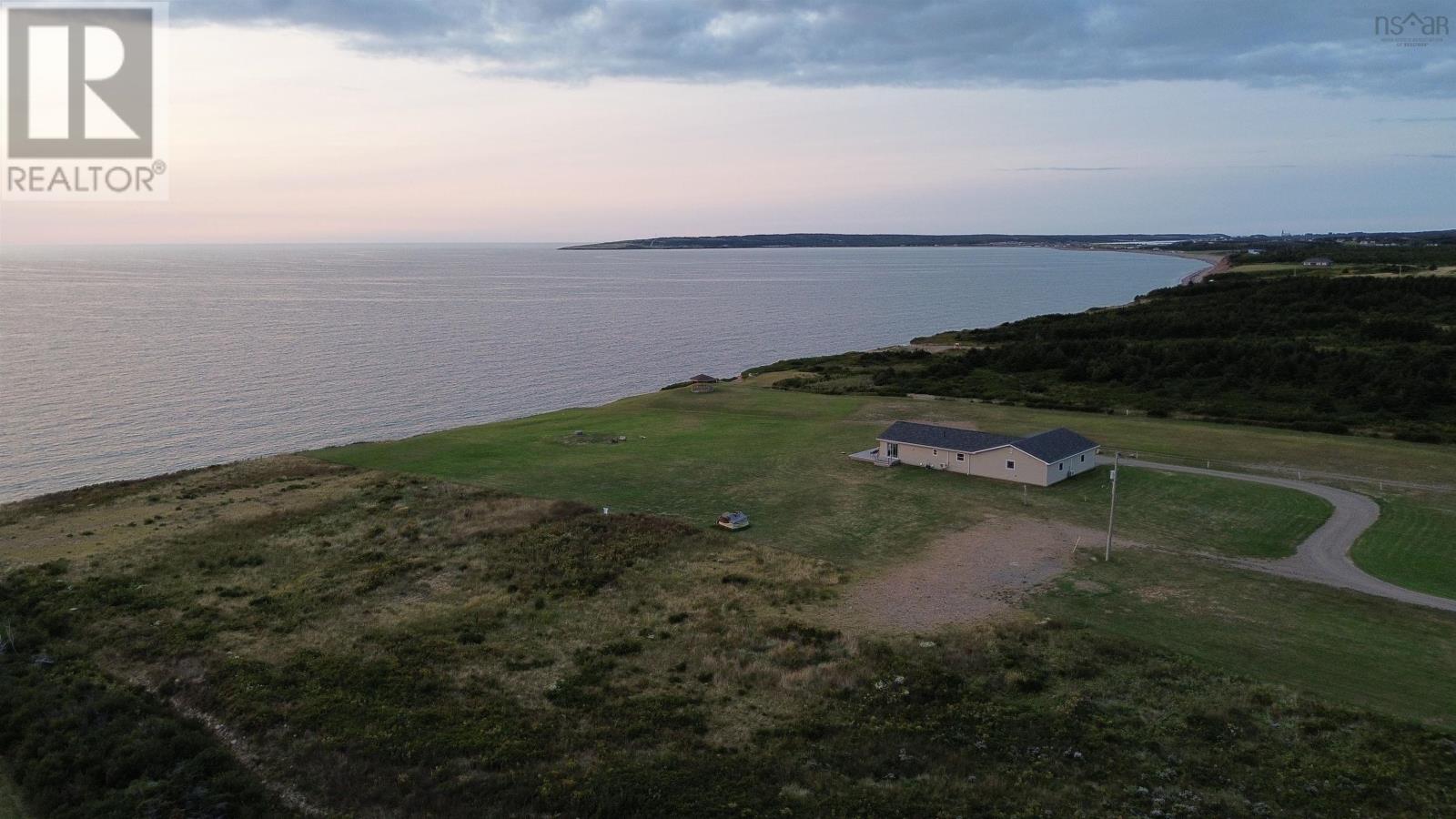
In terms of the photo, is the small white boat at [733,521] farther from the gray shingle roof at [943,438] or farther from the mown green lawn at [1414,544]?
the mown green lawn at [1414,544]

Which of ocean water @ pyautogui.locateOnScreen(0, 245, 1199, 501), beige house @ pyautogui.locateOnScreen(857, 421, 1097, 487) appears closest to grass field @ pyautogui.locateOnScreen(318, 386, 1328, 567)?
beige house @ pyautogui.locateOnScreen(857, 421, 1097, 487)

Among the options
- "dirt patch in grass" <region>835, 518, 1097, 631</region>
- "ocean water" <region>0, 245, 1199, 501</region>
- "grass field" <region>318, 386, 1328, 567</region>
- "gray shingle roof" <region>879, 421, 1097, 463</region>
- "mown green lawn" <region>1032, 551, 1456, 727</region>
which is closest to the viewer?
"mown green lawn" <region>1032, 551, 1456, 727</region>

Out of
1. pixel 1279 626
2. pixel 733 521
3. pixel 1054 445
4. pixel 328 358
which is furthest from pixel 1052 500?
pixel 328 358

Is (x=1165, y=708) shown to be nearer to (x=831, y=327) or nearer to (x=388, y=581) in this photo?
(x=388, y=581)

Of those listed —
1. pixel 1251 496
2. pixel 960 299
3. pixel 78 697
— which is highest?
pixel 960 299

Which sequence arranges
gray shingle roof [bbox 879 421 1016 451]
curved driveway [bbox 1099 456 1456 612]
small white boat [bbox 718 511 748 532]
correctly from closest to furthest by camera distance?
curved driveway [bbox 1099 456 1456 612]
small white boat [bbox 718 511 748 532]
gray shingle roof [bbox 879 421 1016 451]

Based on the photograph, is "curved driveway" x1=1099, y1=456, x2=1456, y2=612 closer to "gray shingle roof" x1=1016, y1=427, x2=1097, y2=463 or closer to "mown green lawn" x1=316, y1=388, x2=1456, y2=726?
"mown green lawn" x1=316, y1=388, x2=1456, y2=726

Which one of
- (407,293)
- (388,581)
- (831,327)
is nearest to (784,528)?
(388,581)
